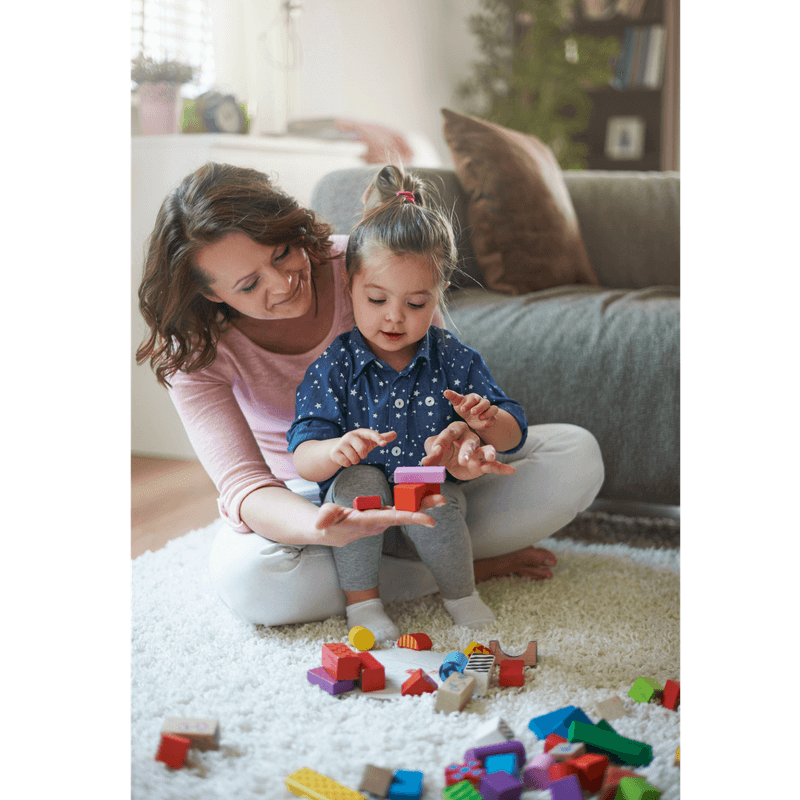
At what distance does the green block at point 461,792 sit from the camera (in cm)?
64

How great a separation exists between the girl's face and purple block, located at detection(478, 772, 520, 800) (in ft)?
1.48

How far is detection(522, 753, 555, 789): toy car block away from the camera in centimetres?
66

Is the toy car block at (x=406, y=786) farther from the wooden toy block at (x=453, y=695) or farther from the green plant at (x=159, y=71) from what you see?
the green plant at (x=159, y=71)

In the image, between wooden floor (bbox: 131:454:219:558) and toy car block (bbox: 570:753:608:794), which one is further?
wooden floor (bbox: 131:454:219:558)

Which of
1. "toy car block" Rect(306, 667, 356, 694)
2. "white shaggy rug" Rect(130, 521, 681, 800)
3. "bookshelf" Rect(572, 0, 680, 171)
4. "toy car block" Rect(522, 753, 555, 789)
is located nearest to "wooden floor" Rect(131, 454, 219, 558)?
"white shaggy rug" Rect(130, 521, 681, 800)

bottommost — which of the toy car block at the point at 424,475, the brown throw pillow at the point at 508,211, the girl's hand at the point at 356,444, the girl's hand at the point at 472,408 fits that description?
the toy car block at the point at 424,475

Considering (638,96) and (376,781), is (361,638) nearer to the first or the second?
(376,781)

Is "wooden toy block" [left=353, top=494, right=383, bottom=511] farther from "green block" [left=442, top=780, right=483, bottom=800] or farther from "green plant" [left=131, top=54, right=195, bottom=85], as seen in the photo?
"green plant" [left=131, top=54, right=195, bottom=85]

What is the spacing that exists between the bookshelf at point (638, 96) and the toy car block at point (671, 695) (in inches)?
125

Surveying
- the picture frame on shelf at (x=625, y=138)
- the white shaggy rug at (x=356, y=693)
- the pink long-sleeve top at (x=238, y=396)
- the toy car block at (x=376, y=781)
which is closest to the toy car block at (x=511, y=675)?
the white shaggy rug at (x=356, y=693)

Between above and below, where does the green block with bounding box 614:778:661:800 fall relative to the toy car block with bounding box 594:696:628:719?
A: above

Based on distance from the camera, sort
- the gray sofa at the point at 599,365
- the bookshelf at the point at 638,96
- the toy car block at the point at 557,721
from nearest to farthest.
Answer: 1. the toy car block at the point at 557,721
2. the gray sofa at the point at 599,365
3. the bookshelf at the point at 638,96

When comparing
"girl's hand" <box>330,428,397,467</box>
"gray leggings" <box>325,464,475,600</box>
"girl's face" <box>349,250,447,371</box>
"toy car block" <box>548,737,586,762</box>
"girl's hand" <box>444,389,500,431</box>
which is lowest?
"toy car block" <box>548,737,586,762</box>
